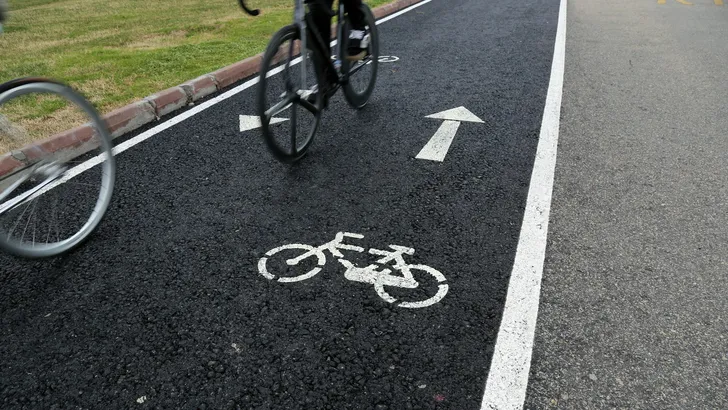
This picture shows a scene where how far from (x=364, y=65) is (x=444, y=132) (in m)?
1.11

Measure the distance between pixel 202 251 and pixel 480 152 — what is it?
2.46m

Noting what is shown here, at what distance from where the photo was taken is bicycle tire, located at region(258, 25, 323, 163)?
12.9 ft

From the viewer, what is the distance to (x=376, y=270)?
3100mm

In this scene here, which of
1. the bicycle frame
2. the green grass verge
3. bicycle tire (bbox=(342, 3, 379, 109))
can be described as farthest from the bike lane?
the green grass verge

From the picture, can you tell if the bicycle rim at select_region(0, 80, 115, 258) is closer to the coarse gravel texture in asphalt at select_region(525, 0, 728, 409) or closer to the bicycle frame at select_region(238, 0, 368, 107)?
the bicycle frame at select_region(238, 0, 368, 107)

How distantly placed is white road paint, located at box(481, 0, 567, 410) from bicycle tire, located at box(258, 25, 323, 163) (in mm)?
1799

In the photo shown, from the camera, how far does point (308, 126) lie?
15.2 feet

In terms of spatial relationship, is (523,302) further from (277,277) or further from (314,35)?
(314,35)

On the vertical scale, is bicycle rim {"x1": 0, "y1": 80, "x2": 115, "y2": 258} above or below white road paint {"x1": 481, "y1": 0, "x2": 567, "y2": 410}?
above

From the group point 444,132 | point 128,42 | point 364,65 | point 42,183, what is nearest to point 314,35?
point 364,65

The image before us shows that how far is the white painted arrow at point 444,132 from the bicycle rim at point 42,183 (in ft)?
7.87

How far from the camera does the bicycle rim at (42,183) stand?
10.1ft

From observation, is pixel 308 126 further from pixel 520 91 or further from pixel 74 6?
pixel 74 6

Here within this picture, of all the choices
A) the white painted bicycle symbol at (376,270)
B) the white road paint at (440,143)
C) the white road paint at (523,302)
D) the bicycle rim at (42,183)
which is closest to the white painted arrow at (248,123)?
the bicycle rim at (42,183)
